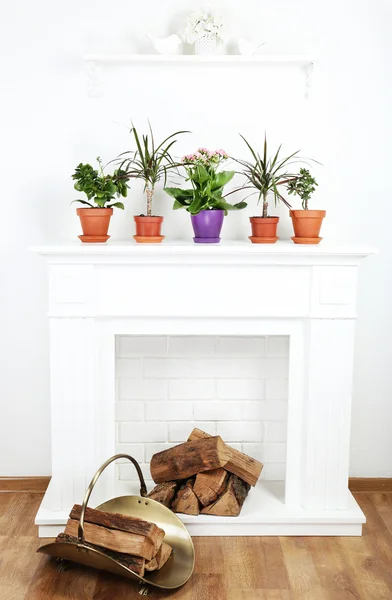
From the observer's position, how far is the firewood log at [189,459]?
2.58 meters

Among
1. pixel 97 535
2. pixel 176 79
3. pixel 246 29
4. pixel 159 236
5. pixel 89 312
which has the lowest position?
pixel 97 535

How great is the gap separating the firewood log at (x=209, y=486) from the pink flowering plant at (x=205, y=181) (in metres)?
0.99

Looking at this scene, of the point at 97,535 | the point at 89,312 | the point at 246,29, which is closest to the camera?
the point at 97,535

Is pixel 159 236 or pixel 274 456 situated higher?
pixel 159 236

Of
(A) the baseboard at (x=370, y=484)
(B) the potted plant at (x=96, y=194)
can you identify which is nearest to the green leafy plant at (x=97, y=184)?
(B) the potted plant at (x=96, y=194)

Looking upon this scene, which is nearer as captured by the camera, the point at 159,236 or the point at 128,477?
the point at 159,236

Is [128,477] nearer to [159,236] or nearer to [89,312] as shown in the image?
[89,312]

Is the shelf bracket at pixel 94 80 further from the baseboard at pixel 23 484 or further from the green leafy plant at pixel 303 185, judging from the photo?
the baseboard at pixel 23 484

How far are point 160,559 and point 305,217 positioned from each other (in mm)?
1287

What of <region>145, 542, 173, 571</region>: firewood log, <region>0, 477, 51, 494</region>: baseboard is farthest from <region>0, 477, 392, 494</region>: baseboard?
<region>145, 542, 173, 571</region>: firewood log

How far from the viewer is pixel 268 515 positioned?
254 centimetres

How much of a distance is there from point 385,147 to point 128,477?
1.71 meters

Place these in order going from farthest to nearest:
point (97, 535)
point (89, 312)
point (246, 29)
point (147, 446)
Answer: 1. point (147, 446)
2. point (246, 29)
3. point (89, 312)
4. point (97, 535)

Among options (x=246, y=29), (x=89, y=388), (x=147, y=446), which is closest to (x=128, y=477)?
(x=147, y=446)
